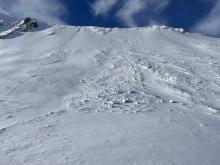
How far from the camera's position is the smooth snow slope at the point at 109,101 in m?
16.5

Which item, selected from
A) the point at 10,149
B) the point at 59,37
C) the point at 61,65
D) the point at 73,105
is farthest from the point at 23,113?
the point at 59,37

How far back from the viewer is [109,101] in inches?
934

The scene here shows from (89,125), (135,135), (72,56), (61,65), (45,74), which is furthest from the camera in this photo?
(72,56)

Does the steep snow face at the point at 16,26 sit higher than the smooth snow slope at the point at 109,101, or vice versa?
the steep snow face at the point at 16,26

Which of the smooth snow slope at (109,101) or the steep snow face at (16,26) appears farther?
the steep snow face at (16,26)

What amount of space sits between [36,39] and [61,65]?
1267 centimetres

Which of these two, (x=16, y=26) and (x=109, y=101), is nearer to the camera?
(x=109, y=101)

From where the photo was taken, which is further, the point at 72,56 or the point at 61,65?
the point at 72,56

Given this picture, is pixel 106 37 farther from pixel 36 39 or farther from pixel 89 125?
pixel 89 125

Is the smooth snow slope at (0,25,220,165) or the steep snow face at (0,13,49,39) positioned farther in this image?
the steep snow face at (0,13,49,39)

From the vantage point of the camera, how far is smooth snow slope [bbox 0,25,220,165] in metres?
16.5

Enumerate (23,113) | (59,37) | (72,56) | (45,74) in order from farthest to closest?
(59,37)
(72,56)
(45,74)
(23,113)

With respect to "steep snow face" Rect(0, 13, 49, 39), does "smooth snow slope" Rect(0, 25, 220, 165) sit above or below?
below

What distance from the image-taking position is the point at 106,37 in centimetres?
4588
